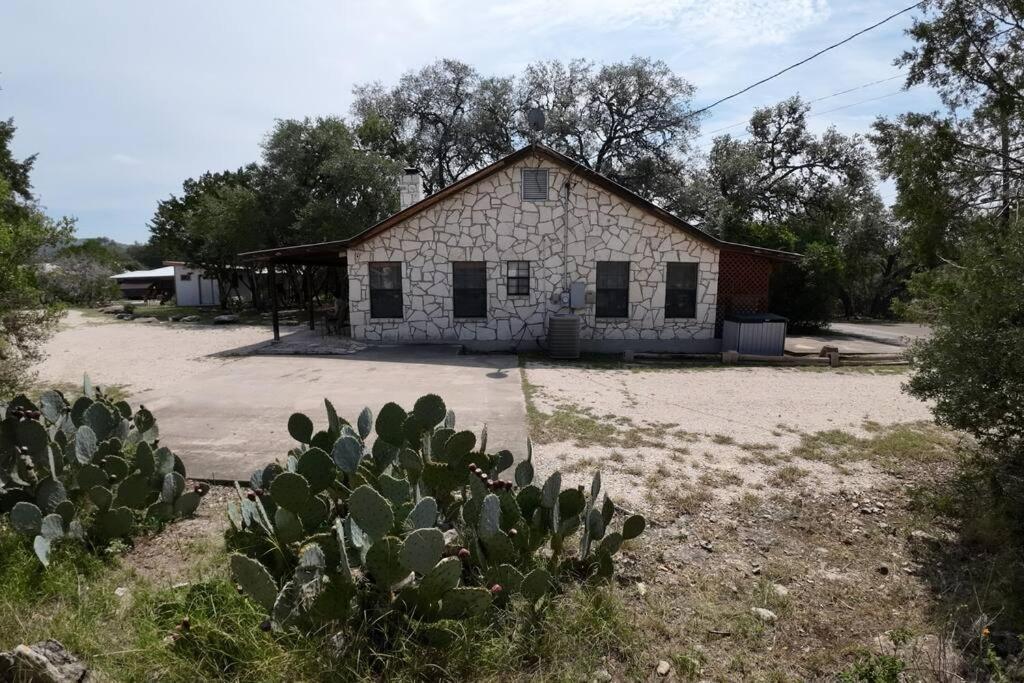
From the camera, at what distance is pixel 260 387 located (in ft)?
29.9

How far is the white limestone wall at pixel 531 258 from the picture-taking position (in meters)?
13.4

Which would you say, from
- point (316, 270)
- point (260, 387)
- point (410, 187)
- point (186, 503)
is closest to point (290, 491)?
point (186, 503)

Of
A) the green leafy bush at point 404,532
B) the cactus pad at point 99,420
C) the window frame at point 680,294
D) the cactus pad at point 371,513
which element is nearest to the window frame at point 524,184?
the window frame at point 680,294

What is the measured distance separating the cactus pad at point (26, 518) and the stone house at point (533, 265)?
10.5 m

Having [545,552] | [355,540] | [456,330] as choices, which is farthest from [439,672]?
[456,330]

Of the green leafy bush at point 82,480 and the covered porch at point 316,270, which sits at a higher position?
the covered porch at point 316,270

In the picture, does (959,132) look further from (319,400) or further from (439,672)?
(319,400)

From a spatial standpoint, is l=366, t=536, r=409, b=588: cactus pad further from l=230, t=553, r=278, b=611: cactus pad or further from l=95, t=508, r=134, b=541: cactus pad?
l=95, t=508, r=134, b=541: cactus pad

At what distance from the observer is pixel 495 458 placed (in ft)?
12.0

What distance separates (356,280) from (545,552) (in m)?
11.3

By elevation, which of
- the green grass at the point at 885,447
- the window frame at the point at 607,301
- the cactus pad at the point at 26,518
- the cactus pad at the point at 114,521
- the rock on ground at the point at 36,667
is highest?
the window frame at the point at 607,301

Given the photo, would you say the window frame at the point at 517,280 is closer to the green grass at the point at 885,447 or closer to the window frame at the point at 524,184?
the window frame at the point at 524,184

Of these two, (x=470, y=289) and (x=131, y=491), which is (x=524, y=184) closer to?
(x=470, y=289)

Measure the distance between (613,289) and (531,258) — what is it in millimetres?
2155
